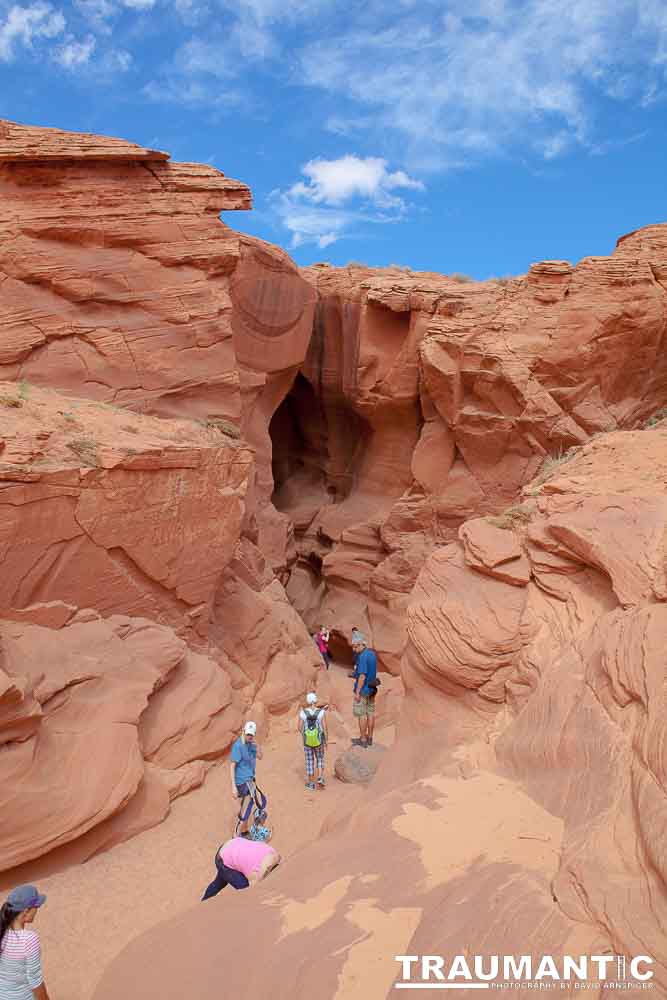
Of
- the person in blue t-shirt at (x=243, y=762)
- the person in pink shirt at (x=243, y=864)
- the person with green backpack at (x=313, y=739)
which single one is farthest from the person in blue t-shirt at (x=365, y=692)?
the person in pink shirt at (x=243, y=864)

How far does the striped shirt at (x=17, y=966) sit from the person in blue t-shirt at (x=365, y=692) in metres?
5.02

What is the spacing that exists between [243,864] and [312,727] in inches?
121

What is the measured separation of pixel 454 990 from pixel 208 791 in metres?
5.87

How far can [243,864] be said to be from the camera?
4.66m

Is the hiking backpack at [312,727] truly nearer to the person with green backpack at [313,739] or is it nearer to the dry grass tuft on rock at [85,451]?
the person with green backpack at [313,739]

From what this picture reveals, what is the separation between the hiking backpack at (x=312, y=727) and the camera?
770 centimetres

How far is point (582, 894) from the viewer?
2.92 m

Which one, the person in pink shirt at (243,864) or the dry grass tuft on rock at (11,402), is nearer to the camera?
the person in pink shirt at (243,864)

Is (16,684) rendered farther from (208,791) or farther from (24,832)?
(208,791)

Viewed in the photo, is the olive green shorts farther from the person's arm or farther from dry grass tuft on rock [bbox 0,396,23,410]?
dry grass tuft on rock [bbox 0,396,23,410]

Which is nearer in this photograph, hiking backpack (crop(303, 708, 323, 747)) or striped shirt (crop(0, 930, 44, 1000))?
striped shirt (crop(0, 930, 44, 1000))

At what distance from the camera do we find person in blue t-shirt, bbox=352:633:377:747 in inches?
330

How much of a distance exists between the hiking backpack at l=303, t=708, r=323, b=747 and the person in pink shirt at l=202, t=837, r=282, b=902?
9.59ft

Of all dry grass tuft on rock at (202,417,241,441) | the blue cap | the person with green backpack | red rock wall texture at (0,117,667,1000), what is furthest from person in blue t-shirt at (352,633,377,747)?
the blue cap
